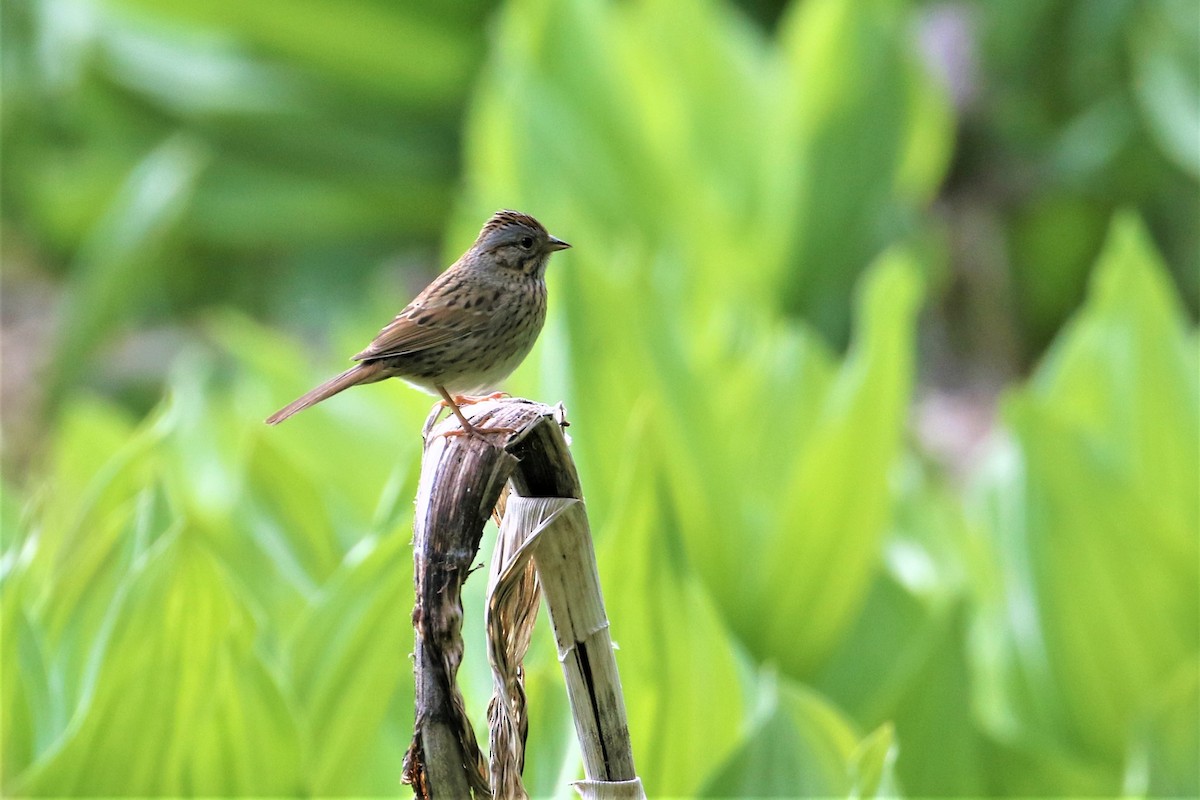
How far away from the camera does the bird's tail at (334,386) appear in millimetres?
481

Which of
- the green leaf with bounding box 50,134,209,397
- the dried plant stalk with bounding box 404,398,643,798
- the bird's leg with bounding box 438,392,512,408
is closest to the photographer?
the dried plant stalk with bounding box 404,398,643,798

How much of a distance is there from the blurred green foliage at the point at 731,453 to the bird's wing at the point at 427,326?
30 cm

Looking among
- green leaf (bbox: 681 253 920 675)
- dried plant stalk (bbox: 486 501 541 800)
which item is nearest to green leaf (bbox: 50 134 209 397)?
green leaf (bbox: 681 253 920 675)

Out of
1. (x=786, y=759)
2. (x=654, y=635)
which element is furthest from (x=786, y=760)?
(x=654, y=635)

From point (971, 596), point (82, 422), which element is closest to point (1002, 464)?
point (971, 596)

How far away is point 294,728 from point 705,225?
3.93 ft

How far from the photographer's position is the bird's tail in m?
0.48

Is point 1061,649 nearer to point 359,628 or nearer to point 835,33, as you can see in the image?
point 359,628

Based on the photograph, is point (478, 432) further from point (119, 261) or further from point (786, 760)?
point (119, 261)

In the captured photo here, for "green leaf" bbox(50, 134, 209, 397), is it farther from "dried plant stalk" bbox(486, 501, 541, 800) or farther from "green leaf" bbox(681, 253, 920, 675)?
"dried plant stalk" bbox(486, 501, 541, 800)

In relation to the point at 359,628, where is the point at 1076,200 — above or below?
above

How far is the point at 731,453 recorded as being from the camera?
1.24 metres

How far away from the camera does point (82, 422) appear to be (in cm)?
166

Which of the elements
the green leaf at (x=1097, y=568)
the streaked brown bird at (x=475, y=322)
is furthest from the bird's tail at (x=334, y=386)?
the green leaf at (x=1097, y=568)
